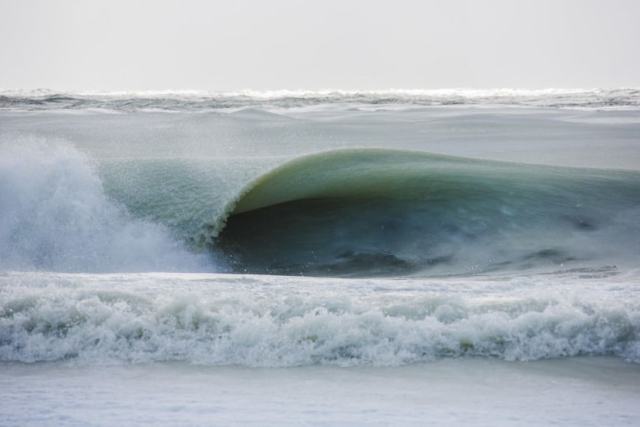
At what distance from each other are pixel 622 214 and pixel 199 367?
712 cm

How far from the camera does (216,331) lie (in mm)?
5289

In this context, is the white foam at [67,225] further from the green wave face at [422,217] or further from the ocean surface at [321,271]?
the green wave face at [422,217]

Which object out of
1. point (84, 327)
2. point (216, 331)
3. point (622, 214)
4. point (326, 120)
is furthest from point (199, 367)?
point (326, 120)

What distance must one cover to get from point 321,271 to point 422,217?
186cm

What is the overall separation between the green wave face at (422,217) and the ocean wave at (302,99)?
12503mm

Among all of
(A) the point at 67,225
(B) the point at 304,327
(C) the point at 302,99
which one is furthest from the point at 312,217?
(C) the point at 302,99

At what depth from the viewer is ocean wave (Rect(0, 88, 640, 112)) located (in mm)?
25047

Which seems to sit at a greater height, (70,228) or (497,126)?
(497,126)

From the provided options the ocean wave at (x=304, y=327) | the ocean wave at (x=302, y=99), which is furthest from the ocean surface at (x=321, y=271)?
the ocean wave at (x=302, y=99)

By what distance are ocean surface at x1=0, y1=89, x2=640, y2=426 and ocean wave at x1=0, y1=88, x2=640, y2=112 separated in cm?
473

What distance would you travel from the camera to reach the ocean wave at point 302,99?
25047mm

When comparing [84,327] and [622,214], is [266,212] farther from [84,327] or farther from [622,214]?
[84,327]

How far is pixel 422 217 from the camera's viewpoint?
10.2m

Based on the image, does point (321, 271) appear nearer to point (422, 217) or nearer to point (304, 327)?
point (422, 217)
